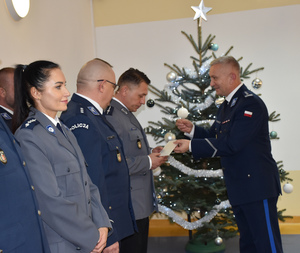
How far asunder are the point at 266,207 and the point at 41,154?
1922mm

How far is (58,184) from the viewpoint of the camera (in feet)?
5.54

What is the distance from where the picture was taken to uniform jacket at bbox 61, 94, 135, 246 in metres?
2.02

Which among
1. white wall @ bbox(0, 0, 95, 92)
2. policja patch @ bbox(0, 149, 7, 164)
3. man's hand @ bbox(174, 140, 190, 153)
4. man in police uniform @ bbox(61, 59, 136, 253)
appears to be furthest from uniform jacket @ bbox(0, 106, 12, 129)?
man's hand @ bbox(174, 140, 190, 153)

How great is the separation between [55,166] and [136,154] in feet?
3.74

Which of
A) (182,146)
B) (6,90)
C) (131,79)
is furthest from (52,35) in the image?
(182,146)

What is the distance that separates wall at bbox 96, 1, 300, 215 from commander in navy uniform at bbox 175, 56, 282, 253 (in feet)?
6.70

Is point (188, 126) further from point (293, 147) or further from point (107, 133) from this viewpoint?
point (293, 147)

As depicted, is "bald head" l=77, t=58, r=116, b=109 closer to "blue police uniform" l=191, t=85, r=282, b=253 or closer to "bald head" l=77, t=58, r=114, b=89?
"bald head" l=77, t=58, r=114, b=89

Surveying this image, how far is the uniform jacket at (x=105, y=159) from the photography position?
2.02m

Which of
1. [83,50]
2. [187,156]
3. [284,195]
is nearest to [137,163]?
[187,156]

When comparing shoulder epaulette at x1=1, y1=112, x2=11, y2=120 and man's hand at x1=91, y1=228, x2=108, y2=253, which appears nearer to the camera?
man's hand at x1=91, y1=228, x2=108, y2=253

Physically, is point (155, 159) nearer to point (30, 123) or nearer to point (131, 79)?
point (131, 79)

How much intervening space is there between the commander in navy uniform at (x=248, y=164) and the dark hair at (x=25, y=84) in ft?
5.54

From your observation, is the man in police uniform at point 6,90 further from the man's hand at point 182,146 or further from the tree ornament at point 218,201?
the tree ornament at point 218,201
